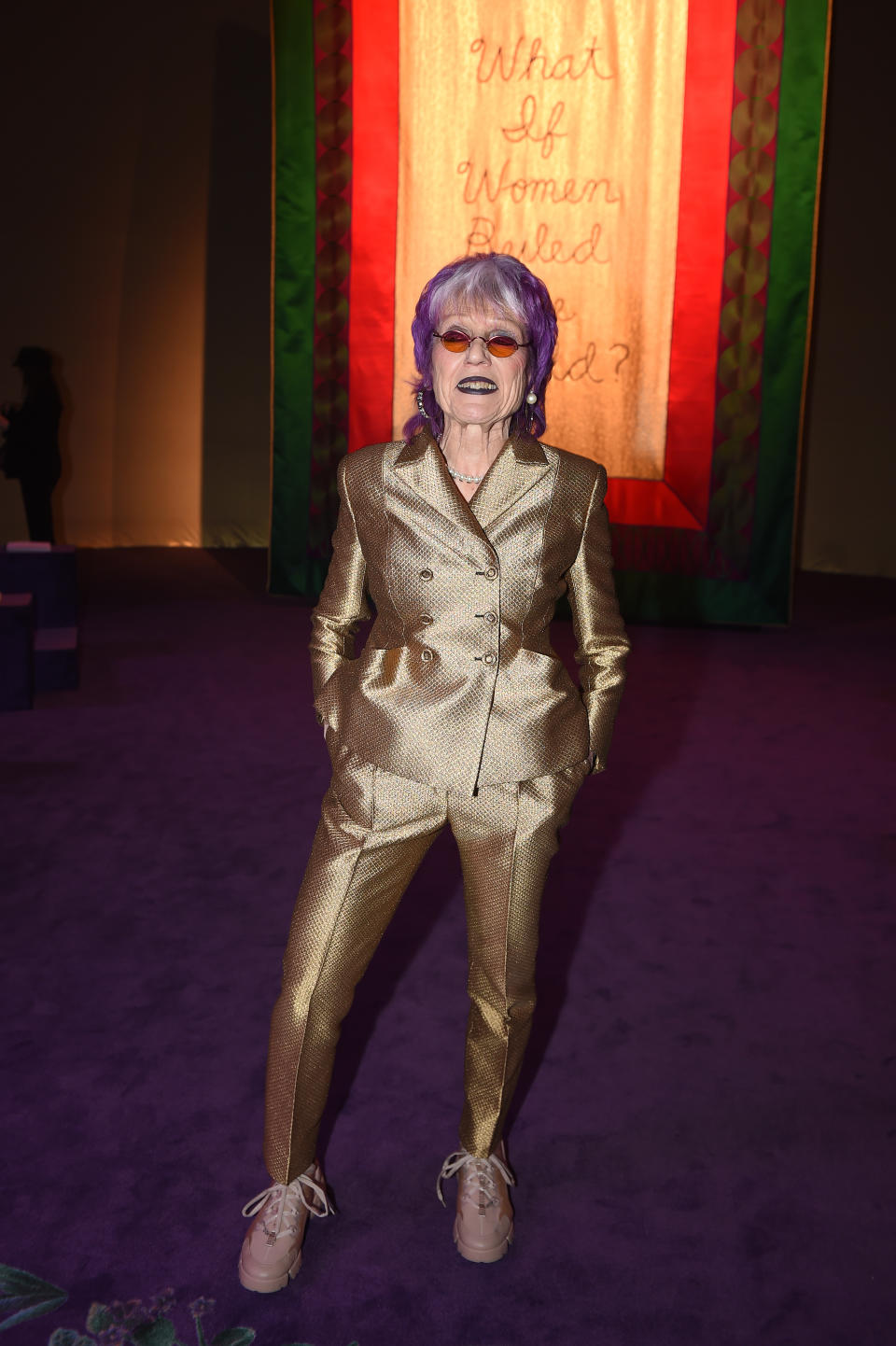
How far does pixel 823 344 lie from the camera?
26.4 feet

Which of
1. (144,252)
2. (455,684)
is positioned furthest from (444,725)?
(144,252)

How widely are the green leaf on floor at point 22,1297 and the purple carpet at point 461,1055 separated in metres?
0.02

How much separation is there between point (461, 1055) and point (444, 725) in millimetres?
913

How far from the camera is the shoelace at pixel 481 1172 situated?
163 cm

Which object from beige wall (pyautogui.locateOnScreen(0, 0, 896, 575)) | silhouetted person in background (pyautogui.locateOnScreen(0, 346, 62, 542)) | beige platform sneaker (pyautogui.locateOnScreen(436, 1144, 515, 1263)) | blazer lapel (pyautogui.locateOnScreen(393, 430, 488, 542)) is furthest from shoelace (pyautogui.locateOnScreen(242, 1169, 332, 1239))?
beige wall (pyautogui.locateOnScreen(0, 0, 896, 575))

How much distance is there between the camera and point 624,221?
571cm

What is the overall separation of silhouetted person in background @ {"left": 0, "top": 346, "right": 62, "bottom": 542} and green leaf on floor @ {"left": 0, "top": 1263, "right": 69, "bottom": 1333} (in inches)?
217

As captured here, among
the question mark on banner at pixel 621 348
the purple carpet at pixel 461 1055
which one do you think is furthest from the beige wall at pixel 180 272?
the purple carpet at pixel 461 1055

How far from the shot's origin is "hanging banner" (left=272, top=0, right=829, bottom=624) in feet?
18.1

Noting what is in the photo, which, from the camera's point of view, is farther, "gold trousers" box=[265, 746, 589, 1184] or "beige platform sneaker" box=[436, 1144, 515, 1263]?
"beige platform sneaker" box=[436, 1144, 515, 1263]

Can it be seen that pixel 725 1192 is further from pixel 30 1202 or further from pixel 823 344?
pixel 823 344

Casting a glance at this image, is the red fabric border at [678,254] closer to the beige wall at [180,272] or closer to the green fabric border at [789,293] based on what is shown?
the green fabric border at [789,293]

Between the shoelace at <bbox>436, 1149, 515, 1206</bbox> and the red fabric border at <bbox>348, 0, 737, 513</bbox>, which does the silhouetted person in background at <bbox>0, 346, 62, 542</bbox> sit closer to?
the red fabric border at <bbox>348, 0, 737, 513</bbox>

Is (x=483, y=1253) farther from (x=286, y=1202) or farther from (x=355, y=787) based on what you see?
(x=355, y=787)
